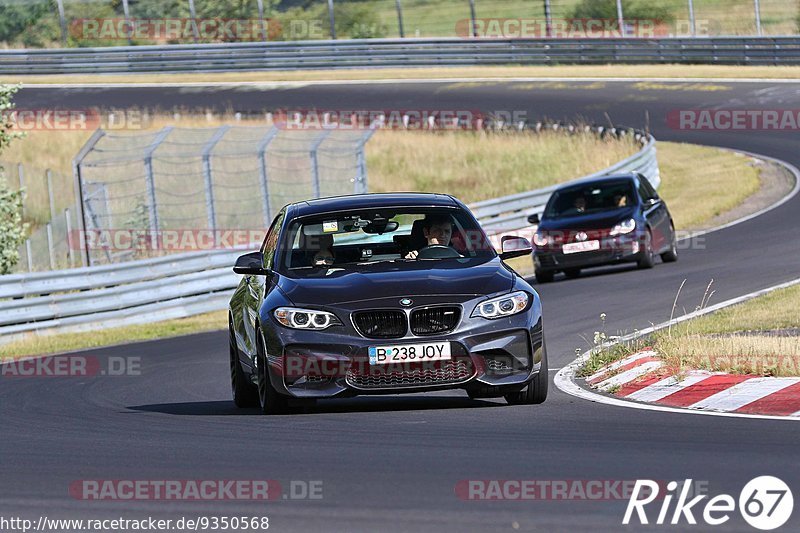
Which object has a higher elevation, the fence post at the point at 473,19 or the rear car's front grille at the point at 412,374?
the fence post at the point at 473,19

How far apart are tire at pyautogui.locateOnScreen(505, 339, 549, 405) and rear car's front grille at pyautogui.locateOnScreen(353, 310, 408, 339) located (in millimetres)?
1003

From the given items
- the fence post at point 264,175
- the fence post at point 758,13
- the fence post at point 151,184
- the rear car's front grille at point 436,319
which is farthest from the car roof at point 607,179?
the fence post at point 758,13

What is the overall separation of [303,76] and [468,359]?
41763 millimetres

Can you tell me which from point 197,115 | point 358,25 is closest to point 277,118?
point 197,115

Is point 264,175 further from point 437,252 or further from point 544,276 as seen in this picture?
point 437,252

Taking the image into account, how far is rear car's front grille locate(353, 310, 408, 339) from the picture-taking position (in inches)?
378

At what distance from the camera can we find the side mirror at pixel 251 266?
10797mm

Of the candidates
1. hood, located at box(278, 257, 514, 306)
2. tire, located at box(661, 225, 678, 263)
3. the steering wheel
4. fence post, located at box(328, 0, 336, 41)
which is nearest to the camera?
hood, located at box(278, 257, 514, 306)

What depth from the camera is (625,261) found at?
21.7m

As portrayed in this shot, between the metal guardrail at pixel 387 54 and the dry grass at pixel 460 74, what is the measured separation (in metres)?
0.25

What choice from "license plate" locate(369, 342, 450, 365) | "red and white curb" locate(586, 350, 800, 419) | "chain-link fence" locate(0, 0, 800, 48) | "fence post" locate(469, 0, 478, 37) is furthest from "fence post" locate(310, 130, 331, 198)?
"fence post" locate(469, 0, 478, 37)

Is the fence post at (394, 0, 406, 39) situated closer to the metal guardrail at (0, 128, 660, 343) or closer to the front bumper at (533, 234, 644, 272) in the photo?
the metal guardrail at (0, 128, 660, 343)

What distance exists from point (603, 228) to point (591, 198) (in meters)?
1.40

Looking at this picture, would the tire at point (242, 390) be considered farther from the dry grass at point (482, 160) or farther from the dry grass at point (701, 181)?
the dry grass at point (482, 160)
